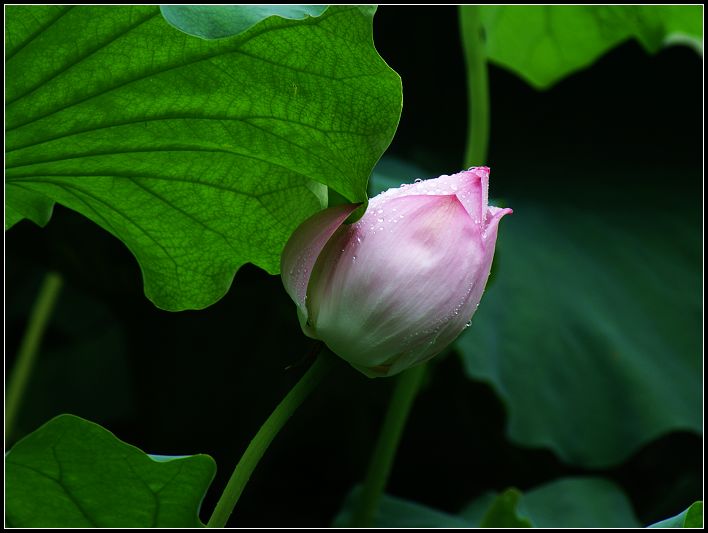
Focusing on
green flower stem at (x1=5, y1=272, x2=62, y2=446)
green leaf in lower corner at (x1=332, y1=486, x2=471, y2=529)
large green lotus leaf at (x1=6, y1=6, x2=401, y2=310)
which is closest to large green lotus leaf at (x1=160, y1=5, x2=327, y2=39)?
large green lotus leaf at (x1=6, y1=6, x2=401, y2=310)

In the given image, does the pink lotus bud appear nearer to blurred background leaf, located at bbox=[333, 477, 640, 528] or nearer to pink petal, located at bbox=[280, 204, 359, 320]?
pink petal, located at bbox=[280, 204, 359, 320]

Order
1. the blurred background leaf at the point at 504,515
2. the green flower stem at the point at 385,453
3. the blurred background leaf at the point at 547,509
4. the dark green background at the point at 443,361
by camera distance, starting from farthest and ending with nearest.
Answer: the dark green background at the point at 443,361 < the blurred background leaf at the point at 547,509 < the green flower stem at the point at 385,453 < the blurred background leaf at the point at 504,515

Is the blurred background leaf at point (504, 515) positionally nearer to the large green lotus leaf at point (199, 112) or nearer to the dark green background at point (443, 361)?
the large green lotus leaf at point (199, 112)

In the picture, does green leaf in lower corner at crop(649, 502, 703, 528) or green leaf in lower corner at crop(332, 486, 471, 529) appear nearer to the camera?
green leaf in lower corner at crop(649, 502, 703, 528)

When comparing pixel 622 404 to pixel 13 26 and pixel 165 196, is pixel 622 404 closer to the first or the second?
pixel 165 196

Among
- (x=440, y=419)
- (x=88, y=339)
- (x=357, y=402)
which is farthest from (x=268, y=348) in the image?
(x=88, y=339)

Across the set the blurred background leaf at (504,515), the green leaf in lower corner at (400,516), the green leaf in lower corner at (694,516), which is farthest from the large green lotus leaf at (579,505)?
the green leaf in lower corner at (694,516)
